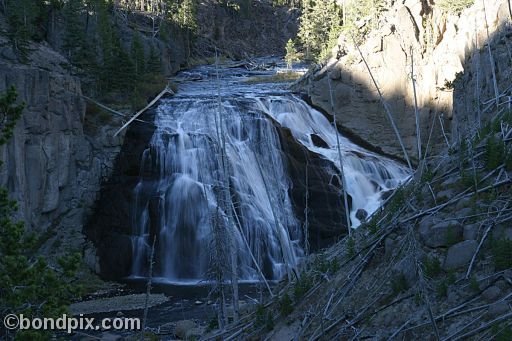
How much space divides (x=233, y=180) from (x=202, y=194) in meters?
1.55

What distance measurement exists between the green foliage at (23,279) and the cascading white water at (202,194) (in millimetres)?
13193

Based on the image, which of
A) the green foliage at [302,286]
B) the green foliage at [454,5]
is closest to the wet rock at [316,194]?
the green foliage at [454,5]

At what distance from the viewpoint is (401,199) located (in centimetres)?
768

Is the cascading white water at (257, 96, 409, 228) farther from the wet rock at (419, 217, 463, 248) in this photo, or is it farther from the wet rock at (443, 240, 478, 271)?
the wet rock at (443, 240, 478, 271)

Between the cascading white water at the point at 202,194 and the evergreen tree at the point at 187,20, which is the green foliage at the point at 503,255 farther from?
the evergreen tree at the point at 187,20

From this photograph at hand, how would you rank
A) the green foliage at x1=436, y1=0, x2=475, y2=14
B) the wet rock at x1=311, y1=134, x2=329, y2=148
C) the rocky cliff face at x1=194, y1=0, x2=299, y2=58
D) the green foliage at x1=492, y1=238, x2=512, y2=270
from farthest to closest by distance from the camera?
the rocky cliff face at x1=194, y1=0, x2=299, y2=58 → the green foliage at x1=436, y1=0, x2=475, y2=14 → the wet rock at x1=311, y1=134, x2=329, y2=148 → the green foliage at x1=492, y1=238, x2=512, y2=270

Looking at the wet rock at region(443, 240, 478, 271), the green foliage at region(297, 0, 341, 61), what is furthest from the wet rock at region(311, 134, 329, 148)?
the green foliage at region(297, 0, 341, 61)

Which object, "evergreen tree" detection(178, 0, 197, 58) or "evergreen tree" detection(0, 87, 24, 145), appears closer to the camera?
"evergreen tree" detection(0, 87, 24, 145)

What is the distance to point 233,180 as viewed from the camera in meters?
25.0

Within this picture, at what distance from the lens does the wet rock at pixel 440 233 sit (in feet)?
19.9

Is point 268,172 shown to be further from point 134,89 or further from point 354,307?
point 354,307

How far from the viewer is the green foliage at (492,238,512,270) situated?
530 cm

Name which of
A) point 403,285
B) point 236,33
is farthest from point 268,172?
point 236,33

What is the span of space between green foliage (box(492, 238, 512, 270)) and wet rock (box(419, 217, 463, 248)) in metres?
0.70
